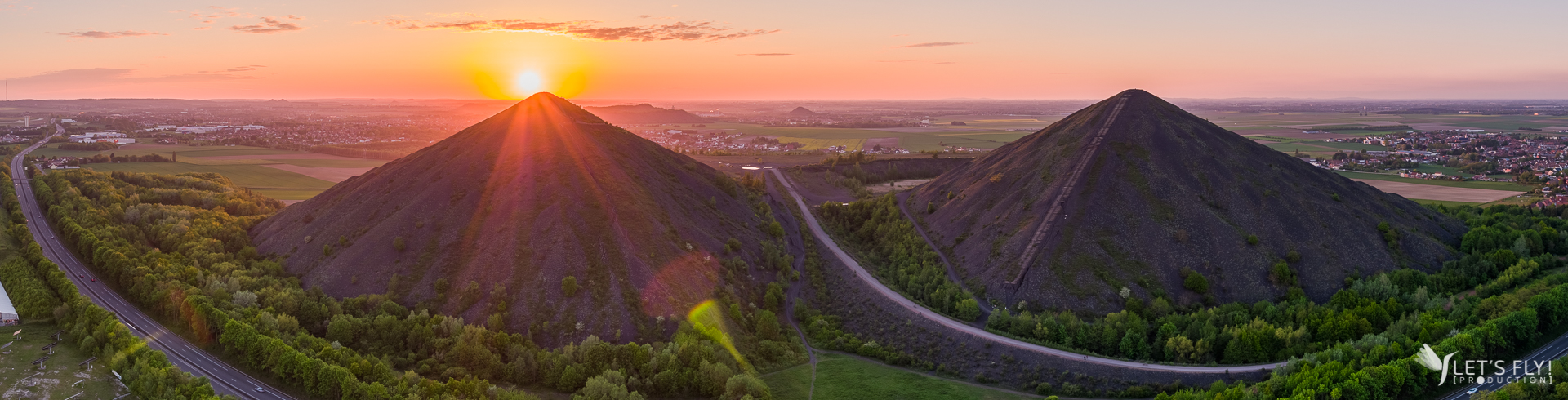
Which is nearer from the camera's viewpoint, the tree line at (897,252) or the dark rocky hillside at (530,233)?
the dark rocky hillside at (530,233)

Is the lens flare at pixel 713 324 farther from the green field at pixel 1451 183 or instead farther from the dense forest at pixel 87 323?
the green field at pixel 1451 183


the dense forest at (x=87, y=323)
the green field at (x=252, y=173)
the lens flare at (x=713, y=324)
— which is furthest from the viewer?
the green field at (x=252, y=173)

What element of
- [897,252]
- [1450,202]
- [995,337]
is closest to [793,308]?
[897,252]

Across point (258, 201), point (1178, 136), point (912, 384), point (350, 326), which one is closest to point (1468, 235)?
point (1178, 136)

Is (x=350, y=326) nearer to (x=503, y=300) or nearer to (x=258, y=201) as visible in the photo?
(x=503, y=300)

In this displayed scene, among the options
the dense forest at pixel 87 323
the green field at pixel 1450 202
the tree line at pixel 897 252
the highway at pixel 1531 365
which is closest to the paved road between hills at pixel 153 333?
the dense forest at pixel 87 323

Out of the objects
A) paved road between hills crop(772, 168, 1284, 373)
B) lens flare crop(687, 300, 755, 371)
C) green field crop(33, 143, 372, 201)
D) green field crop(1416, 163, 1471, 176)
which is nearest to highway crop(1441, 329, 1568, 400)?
paved road between hills crop(772, 168, 1284, 373)

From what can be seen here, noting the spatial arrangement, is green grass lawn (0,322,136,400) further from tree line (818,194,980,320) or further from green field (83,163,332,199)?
green field (83,163,332,199)

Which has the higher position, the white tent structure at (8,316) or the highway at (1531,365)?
the white tent structure at (8,316)
